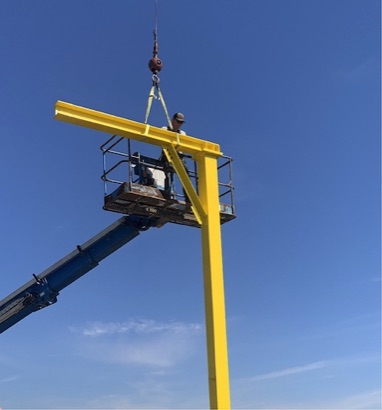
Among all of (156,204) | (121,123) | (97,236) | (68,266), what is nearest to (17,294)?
(68,266)

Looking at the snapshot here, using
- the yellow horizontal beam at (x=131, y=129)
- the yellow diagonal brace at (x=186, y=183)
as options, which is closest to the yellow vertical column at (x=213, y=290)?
the yellow diagonal brace at (x=186, y=183)

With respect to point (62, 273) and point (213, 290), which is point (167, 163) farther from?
point (62, 273)

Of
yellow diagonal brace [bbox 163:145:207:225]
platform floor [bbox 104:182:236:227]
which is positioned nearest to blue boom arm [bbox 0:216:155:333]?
platform floor [bbox 104:182:236:227]

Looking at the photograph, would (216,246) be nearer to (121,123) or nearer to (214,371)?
(214,371)

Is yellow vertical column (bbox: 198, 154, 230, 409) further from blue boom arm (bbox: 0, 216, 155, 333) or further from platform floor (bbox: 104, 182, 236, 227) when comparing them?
blue boom arm (bbox: 0, 216, 155, 333)

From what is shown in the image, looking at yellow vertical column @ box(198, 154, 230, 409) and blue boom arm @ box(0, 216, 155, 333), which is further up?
blue boom arm @ box(0, 216, 155, 333)

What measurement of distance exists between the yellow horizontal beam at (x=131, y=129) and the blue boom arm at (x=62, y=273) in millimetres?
3701

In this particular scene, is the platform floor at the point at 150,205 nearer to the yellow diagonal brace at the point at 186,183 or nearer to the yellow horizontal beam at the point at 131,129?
the yellow diagonal brace at the point at 186,183

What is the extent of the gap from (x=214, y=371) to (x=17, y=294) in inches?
364

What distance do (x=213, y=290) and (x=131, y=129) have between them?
3.35 m

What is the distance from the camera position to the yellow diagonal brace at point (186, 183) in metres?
10.4

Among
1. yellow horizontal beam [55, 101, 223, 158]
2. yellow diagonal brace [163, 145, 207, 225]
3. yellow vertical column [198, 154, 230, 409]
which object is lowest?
yellow vertical column [198, 154, 230, 409]

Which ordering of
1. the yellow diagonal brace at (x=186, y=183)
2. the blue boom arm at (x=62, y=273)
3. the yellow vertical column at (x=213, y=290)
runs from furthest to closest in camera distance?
the blue boom arm at (x=62, y=273)
the yellow diagonal brace at (x=186, y=183)
the yellow vertical column at (x=213, y=290)

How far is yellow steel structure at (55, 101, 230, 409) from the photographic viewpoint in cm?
934
